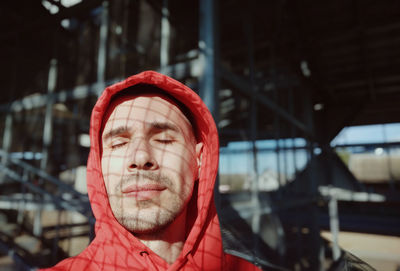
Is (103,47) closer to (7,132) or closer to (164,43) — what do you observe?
(164,43)

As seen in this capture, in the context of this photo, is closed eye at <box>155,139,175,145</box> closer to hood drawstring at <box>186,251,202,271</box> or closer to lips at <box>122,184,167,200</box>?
lips at <box>122,184,167,200</box>

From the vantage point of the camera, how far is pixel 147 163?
2.15 feet

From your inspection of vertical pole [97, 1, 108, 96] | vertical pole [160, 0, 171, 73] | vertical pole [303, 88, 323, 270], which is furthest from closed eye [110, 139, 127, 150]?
vertical pole [303, 88, 323, 270]

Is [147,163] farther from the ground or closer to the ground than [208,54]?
closer to the ground

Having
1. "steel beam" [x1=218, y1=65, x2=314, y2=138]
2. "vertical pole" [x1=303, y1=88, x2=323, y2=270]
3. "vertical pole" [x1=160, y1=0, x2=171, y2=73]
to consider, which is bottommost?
"vertical pole" [x1=303, y1=88, x2=323, y2=270]

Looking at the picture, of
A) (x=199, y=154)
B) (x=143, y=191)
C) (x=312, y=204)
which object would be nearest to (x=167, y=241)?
(x=143, y=191)

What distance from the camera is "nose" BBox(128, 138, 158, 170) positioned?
636mm

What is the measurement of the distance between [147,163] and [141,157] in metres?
0.03

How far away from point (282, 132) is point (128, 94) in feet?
11.8

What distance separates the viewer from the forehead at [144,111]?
70 centimetres

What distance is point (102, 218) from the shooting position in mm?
695

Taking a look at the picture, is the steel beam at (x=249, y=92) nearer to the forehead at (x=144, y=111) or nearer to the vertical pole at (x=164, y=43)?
the vertical pole at (x=164, y=43)

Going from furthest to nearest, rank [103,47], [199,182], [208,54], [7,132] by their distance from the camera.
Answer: [7,132] → [103,47] → [208,54] → [199,182]

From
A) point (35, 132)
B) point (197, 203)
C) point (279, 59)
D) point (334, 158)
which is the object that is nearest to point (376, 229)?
point (334, 158)
